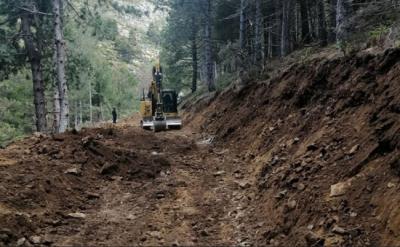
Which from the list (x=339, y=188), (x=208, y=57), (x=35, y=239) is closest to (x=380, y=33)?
(x=339, y=188)

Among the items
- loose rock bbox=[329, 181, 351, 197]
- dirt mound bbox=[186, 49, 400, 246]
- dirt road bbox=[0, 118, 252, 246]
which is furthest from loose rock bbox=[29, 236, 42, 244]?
loose rock bbox=[329, 181, 351, 197]

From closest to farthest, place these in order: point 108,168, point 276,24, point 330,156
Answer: point 330,156
point 108,168
point 276,24

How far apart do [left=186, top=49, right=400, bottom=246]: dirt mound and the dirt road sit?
26.1 inches

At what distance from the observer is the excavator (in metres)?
21.7

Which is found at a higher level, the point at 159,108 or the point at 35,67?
the point at 35,67

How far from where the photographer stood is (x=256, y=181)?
9641mm

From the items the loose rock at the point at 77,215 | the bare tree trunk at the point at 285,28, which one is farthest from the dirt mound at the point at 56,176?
the bare tree trunk at the point at 285,28

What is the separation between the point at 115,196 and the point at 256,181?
3019 mm

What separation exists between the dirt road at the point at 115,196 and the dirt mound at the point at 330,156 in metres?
0.66

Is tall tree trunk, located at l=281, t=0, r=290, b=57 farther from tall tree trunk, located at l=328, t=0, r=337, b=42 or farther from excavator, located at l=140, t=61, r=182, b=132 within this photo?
excavator, located at l=140, t=61, r=182, b=132

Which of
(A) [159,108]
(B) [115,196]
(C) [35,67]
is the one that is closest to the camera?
(B) [115,196]

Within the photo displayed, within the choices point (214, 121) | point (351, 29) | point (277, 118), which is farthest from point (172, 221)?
point (214, 121)

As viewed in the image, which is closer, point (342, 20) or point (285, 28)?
point (342, 20)

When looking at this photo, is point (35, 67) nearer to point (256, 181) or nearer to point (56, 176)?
point (56, 176)
